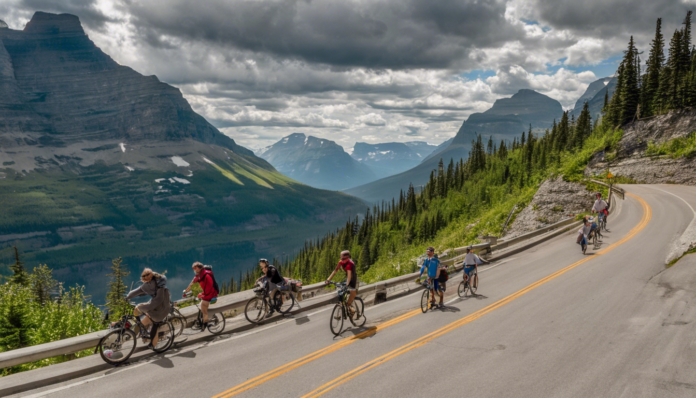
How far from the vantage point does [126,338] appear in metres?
11.1

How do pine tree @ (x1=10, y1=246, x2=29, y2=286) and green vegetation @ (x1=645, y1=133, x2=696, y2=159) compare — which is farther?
green vegetation @ (x1=645, y1=133, x2=696, y2=159)

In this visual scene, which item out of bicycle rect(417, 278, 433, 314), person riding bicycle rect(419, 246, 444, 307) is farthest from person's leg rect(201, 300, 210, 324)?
person riding bicycle rect(419, 246, 444, 307)

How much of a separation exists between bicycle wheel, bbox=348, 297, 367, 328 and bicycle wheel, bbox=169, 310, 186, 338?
5564mm

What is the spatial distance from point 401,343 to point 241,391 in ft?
16.1

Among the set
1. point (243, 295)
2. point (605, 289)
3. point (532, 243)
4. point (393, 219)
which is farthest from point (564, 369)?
point (393, 219)

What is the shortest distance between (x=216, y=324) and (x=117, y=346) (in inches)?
118

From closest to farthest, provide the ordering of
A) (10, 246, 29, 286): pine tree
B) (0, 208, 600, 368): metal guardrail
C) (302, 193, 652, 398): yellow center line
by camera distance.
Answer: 1. (302, 193, 652, 398): yellow center line
2. (0, 208, 600, 368): metal guardrail
3. (10, 246, 29, 286): pine tree

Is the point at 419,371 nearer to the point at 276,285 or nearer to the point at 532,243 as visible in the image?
the point at 276,285

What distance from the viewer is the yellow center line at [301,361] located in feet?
29.0

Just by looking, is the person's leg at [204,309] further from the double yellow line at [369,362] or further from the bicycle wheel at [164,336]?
the double yellow line at [369,362]

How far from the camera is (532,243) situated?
27984mm

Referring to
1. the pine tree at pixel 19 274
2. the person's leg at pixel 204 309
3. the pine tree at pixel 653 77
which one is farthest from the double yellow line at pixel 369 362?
the pine tree at pixel 653 77

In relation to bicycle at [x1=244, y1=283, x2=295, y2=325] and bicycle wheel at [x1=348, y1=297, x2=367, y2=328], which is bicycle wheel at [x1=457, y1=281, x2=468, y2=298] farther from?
bicycle at [x1=244, y1=283, x2=295, y2=325]

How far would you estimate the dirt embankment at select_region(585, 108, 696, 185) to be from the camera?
49.9 meters
